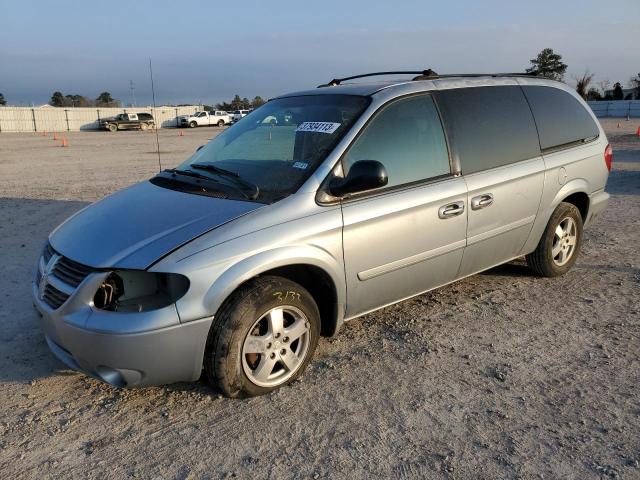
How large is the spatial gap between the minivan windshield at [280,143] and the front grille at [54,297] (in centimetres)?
123

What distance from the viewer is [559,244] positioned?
5.20 m

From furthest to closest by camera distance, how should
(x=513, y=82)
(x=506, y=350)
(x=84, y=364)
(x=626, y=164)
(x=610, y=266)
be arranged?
(x=626, y=164) → (x=610, y=266) → (x=513, y=82) → (x=506, y=350) → (x=84, y=364)

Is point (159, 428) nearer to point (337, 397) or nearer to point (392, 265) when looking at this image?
point (337, 397)

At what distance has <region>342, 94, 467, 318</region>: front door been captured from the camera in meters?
3.59

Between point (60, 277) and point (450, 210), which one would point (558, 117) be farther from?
point (60, 277)

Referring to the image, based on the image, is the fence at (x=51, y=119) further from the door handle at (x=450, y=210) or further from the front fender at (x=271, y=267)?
the front fender at (x=271, y=267)

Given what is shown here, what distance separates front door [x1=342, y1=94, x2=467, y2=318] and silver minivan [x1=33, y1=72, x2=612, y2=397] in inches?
0.4

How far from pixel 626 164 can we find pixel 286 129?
12.5 m

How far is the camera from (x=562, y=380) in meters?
3.44

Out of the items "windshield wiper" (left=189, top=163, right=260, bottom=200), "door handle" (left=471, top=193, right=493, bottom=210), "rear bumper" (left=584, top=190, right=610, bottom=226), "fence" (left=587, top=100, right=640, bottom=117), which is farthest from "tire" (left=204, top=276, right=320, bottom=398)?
"fence" (left=587, top=100, right=640, bottom=117)

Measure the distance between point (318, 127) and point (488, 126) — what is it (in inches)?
57.9

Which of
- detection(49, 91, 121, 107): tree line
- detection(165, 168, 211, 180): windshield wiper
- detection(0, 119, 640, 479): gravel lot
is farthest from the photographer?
detection(49, 91, 121, 107): tree line

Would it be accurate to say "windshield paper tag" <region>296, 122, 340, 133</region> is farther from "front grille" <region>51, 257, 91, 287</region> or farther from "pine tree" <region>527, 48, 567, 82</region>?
"pine tree" <region>527, 48, 567, 82</region>

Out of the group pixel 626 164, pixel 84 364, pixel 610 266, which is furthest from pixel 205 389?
pixel 626 164
